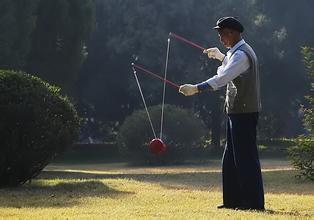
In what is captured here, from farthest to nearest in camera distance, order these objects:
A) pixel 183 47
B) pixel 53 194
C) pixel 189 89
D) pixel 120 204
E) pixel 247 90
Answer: pixel 183 47
pixel 53 194
pixel 120 204
pixel 247 90
pixel 189 89

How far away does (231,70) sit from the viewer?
6637mm

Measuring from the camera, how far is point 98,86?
34375mm

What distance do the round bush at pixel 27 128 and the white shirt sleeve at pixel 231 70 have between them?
4.83 meters

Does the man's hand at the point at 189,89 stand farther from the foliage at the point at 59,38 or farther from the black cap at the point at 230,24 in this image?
the foliage at the point at 59,38

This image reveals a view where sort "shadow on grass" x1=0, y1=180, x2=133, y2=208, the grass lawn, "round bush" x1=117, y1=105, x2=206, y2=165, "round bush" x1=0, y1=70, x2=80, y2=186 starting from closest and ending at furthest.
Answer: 1. the grass lawn
2. "shadow on grass" x1=0, y1=180, x2=133, y2=208
3. "round bush" x1=0, y1=70, x2=80, y2=186
4. "round bush" x1=117, y1=105, x2=206, y2=165

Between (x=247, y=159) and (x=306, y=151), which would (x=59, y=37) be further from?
(x=247, y=159)

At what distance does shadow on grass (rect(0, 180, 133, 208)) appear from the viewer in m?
8.04

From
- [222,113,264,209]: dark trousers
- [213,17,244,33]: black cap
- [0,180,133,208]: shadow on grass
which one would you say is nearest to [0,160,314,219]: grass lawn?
[0,180,133,208]: shadow on grass

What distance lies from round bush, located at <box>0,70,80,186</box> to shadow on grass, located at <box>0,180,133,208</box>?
35 cm

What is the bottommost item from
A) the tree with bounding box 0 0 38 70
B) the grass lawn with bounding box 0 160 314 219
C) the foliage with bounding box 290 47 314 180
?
the grass lawn with bounding box 0 160 314 219

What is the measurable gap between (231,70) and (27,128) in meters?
5.09

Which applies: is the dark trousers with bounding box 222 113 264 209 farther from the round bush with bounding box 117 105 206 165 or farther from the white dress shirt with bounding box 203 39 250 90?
the round bush with bounding box 117 105 206 165

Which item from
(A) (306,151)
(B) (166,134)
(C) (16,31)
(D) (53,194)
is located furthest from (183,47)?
(D) (53,194)

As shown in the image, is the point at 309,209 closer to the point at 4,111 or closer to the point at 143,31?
the point at 4,111
